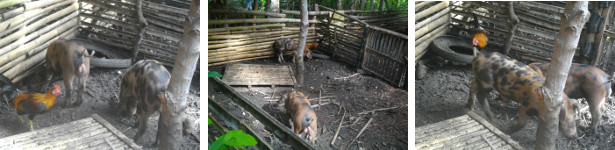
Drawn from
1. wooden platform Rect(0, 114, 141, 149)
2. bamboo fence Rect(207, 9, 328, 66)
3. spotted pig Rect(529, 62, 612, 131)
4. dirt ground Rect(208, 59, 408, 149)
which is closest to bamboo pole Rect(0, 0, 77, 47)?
wooden platform Rect(0, 114, 141, 149)

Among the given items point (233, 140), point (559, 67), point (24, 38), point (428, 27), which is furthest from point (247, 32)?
point (559, 67)

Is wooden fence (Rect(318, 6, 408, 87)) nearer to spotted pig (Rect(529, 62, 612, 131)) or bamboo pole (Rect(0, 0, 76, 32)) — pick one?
spotted pig (Rect(529, 62, 612, 131))

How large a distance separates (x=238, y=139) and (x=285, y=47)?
0.75 metres

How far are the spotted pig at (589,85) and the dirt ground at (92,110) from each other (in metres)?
2.57

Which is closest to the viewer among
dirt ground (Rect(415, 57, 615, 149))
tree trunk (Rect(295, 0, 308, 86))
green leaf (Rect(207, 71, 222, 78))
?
dirt ground (Rect(415, 57, 615, 149))

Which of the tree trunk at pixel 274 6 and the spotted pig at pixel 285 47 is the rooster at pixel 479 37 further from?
the tree trunk at pixel 274 6

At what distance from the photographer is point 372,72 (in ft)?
11.4

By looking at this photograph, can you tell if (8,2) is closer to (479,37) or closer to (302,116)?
(302,116)

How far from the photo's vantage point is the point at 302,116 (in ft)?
10.8

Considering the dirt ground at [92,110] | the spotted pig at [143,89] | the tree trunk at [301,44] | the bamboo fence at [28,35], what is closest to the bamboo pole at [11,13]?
the bamboo fence at [28,35]

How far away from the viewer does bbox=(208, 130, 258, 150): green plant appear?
10.7 feet

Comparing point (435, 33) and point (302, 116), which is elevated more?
point (435, 33)

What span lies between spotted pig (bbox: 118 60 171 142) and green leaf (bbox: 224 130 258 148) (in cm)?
57

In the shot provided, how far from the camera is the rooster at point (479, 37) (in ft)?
9.87
